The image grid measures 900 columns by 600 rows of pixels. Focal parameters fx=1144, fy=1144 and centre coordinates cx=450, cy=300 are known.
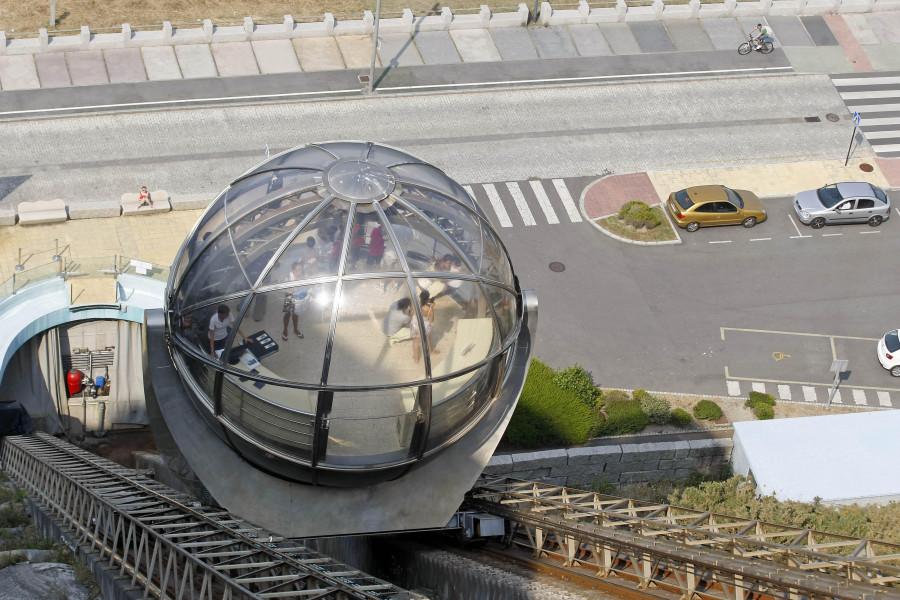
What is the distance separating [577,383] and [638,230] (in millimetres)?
9898

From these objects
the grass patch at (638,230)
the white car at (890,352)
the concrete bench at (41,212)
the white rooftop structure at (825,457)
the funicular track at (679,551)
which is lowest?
the funicular track at (679,551)

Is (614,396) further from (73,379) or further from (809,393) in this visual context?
(73,379)

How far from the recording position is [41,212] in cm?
3831

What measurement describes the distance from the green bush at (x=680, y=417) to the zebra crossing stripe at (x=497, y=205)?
10.4 metres

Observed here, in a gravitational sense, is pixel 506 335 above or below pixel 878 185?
below

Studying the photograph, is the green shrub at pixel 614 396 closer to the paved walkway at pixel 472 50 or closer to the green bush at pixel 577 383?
the green bush at pixel 577 383

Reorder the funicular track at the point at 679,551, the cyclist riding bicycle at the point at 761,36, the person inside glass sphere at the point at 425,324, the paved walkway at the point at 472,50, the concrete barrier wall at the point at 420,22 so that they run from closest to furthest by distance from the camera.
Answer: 1. the person inside glass sphere at the point at 425,324
2. the funicular track at the point at 679,551
3. the paved walkway at the point at 472,50
4. the concrete barrier wall at the point at 420,22
5. the cyclist riding bicycle at the point at 761,36

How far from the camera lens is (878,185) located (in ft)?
150

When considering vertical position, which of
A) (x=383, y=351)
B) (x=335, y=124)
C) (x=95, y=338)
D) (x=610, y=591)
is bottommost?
(x=610, y=591)

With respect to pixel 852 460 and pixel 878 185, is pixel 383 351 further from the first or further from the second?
pixel 878 185

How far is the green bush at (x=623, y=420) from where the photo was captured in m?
35.0

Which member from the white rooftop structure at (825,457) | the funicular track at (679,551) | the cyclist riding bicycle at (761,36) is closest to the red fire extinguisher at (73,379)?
the funicular track at (679,551)

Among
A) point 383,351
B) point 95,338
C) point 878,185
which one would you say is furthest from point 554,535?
point 878,185

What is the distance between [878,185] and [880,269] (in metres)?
4.99
